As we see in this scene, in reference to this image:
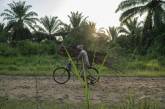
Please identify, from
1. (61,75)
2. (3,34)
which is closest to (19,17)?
(3,34)

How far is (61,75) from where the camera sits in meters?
15.2

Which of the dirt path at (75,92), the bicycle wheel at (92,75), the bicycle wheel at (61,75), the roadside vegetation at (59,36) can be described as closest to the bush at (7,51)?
the roadside vegetation at (59,36)

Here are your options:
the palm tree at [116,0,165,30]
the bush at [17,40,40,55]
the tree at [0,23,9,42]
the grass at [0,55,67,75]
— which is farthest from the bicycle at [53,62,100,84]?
the tree at [0,23,9,42]

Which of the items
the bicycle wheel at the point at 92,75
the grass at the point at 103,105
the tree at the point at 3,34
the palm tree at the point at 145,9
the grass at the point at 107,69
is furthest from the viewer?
the tree at the point at 3,34

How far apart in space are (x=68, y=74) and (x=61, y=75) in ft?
1.10

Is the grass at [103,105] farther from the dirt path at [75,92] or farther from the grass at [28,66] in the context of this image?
the grass at [28,66]

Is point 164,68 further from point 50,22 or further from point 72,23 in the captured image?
point 50,22

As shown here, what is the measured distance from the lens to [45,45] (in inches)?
1980

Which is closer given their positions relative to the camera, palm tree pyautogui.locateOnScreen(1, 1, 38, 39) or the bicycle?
the bicycle

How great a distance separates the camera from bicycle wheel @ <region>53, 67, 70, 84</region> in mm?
15094

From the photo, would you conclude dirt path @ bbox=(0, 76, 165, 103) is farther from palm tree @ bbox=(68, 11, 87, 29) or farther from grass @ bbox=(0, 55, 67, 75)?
palm tree @ bbox=(68, 11, 87, 29)

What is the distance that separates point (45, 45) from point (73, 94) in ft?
127

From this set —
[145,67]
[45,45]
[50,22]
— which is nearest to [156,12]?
[145,67]

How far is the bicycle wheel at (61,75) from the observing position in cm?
1509
